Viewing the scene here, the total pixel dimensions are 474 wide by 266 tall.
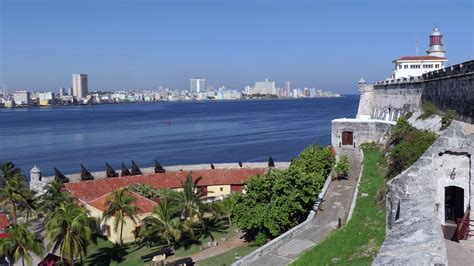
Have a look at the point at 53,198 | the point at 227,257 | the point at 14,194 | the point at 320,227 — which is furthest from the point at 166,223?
the point at 14,194

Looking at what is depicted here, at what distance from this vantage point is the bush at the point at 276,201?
2392cm

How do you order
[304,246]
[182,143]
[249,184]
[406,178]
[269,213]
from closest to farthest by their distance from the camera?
[406,178] < [304,246] < [269,213] < [249,184] < [182,143]

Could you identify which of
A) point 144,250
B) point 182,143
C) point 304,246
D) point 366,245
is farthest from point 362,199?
point 182,143

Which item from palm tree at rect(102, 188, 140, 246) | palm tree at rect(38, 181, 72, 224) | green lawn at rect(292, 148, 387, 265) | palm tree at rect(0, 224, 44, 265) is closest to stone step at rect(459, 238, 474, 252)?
green lawn at rect(292, 148, 387, 265)

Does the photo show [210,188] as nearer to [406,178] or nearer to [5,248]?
[5,248]

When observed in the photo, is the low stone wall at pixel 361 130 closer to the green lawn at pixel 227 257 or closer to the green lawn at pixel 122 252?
the green lawn at pixel 122 252

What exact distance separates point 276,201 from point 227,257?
12.9 feet

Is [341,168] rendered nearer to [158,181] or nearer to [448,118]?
[448,118]

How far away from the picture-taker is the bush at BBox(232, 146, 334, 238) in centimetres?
2392

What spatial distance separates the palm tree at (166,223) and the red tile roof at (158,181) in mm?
9645

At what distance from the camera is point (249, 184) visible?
2562cm

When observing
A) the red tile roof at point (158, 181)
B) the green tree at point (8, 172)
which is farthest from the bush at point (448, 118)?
the green tree at point (8, 172)

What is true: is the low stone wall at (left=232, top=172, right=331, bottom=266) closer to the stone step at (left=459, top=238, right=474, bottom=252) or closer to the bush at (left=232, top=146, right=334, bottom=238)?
the bush at (left=232, top=146, right=334, bottom=238)

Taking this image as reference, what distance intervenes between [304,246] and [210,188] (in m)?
21.8
